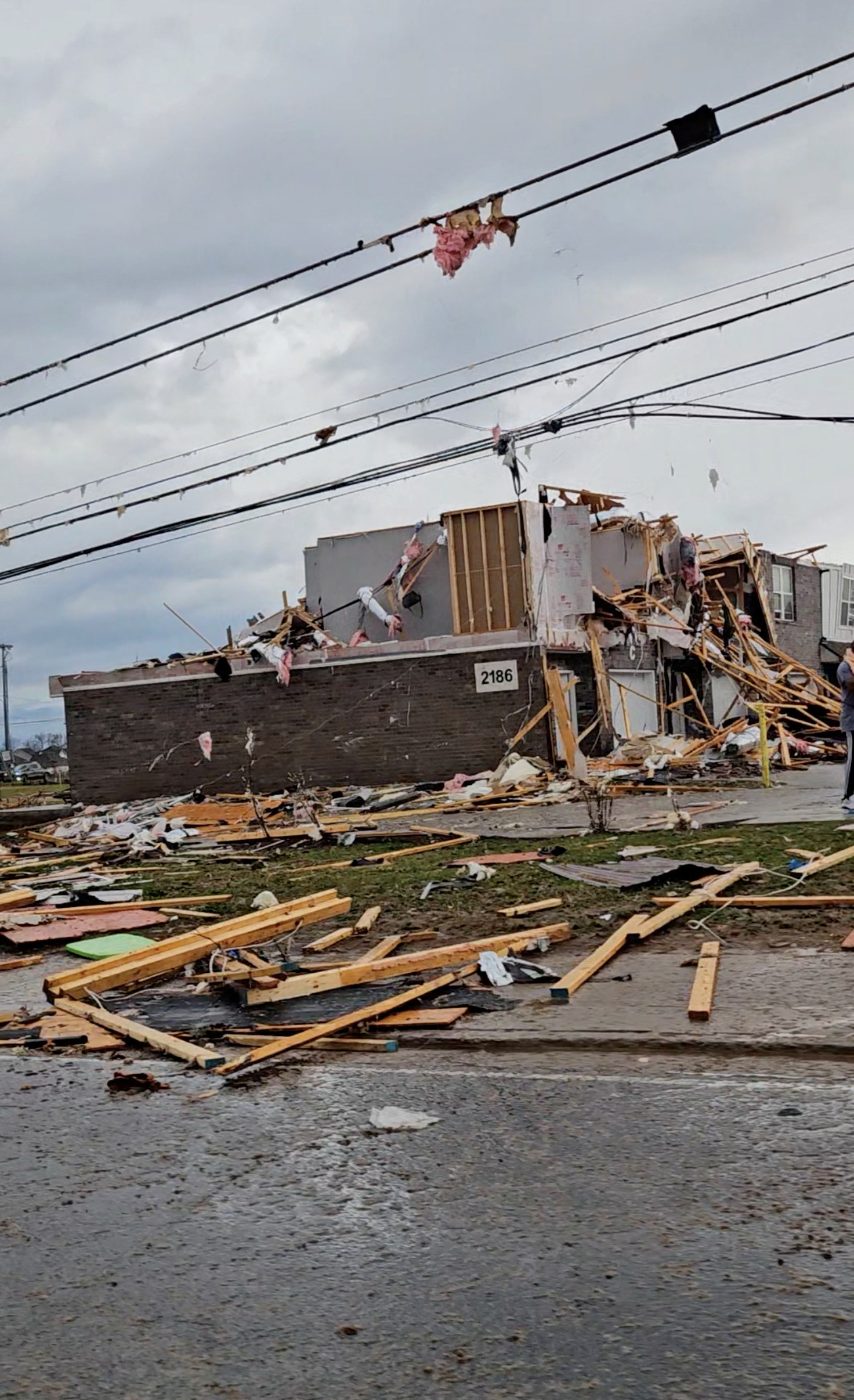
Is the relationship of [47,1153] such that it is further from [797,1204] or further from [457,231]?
[457,231]

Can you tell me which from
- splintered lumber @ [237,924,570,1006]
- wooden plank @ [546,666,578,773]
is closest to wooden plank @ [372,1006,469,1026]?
Answer: splintered lumber @ [237,924,570,1006]

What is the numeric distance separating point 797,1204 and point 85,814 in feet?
85.2

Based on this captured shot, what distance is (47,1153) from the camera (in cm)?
471

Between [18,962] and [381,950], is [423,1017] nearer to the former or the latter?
[381,950]

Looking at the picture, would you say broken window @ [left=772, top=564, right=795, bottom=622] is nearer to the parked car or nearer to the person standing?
the person standing

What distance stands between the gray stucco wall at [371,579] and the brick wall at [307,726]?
2950mm

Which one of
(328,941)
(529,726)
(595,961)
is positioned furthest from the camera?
(529,726)

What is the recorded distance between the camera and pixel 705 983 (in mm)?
6621

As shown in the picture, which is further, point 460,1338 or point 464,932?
point 464,932

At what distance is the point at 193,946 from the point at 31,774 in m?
56.4

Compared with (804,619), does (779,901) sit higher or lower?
lower

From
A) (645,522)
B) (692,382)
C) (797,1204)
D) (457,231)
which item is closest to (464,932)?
(797,1204)

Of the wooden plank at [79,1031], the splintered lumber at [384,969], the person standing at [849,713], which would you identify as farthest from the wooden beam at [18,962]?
the person standing at [849,713]

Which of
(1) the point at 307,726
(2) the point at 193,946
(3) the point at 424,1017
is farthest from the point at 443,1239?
(1) the point at 307,726
